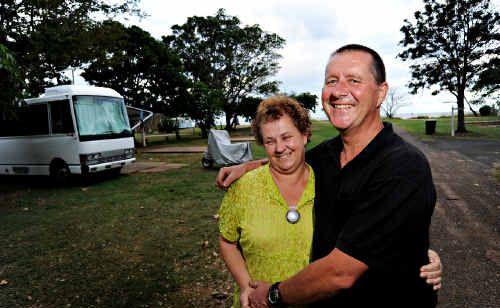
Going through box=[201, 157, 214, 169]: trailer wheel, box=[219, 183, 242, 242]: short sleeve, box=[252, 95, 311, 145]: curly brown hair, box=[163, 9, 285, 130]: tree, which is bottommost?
box=[201, 157, 214, 169]: trailer wheel

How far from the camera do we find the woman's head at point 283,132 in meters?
2.05

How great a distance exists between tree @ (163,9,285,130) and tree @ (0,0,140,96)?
1936cm

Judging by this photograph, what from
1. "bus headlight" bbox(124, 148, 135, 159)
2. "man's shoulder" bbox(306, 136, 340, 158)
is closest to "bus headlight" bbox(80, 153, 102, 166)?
"bus headlight" bbox(124, 148, 135, 159)

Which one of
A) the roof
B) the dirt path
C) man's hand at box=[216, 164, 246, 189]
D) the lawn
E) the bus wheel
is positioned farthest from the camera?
the bus wheel

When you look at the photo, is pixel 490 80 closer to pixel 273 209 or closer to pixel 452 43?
pixel 452 43

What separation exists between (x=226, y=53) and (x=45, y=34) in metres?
24.8

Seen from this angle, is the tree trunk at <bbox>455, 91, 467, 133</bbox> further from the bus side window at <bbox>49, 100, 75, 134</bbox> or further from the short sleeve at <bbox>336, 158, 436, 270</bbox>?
the short sleeve at <bbox>336, 158, 436, 270</bbox>

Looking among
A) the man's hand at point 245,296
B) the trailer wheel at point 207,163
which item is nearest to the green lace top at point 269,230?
the man's hand at point 245,296

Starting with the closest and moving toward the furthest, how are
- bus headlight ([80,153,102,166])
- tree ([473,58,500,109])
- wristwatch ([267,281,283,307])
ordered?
wristwatch ([267,281,283,307]) → bus headlight ([80,153,102,166]) → tree ([473,58,500,109])

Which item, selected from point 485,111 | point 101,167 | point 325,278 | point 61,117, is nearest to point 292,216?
point 325,278

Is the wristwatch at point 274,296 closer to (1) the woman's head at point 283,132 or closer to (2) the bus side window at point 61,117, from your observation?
(1) the woman's head at point 283,132

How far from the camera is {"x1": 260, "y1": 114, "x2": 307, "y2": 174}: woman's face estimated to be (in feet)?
6.70

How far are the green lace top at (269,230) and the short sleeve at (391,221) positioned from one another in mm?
586

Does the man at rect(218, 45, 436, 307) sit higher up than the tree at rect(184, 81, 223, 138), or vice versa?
the tree at rect(184, 81, 223, 138)
